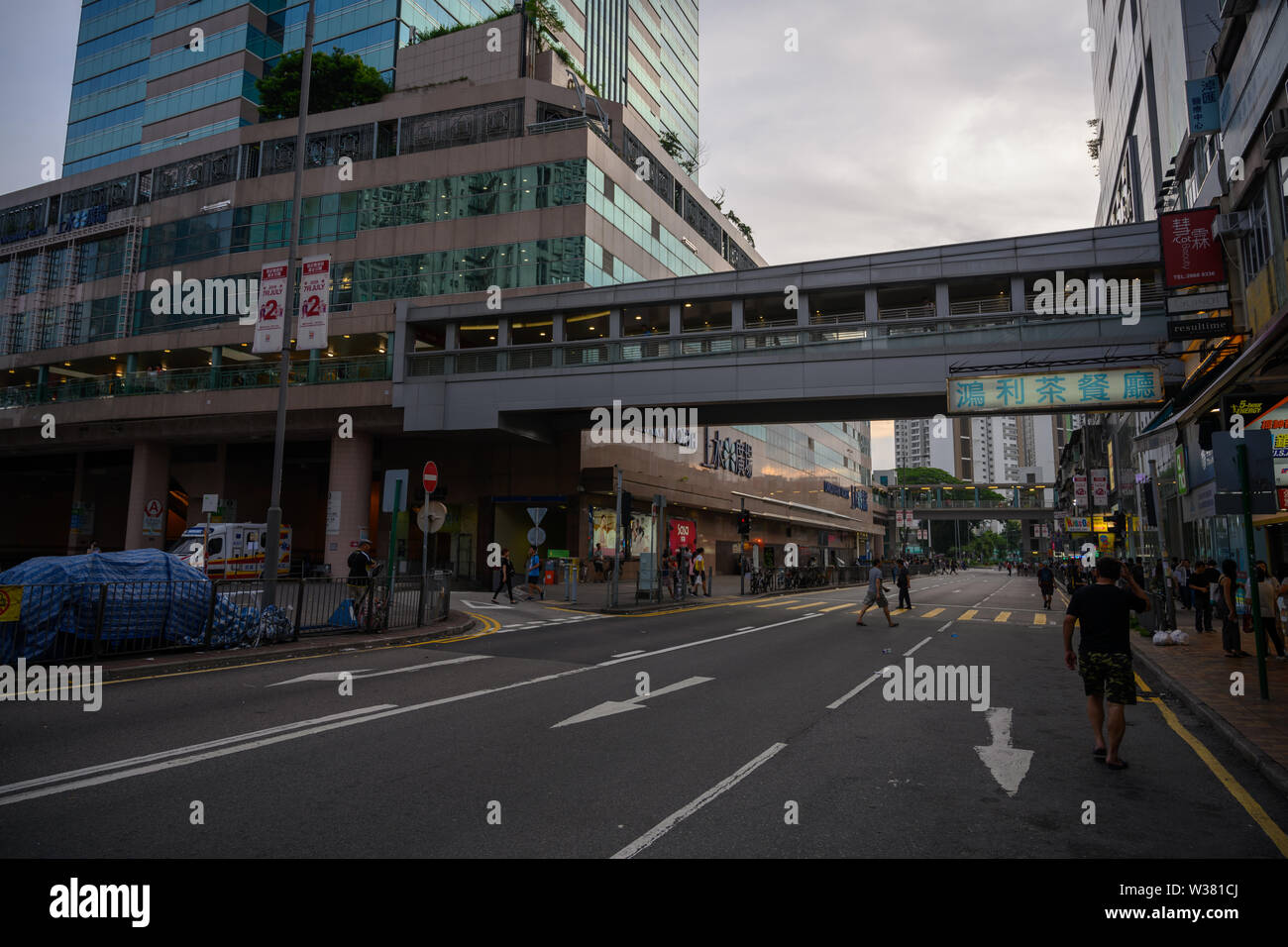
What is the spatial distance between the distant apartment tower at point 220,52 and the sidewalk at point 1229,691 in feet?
166

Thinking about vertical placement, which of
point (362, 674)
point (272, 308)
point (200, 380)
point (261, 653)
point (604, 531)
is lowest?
point (362, 674)

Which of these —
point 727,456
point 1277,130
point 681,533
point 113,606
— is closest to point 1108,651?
point 113,606

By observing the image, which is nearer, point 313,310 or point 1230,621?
point 1230,621

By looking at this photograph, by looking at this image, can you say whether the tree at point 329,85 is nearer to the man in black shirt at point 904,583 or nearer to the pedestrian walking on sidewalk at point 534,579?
the pedestrian walking on sidewalk at point 534,579

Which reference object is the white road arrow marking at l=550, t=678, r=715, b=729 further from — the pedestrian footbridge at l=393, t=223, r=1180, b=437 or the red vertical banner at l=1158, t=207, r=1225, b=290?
the red vertical banner at l=1158, t=207, r=1225, b=290

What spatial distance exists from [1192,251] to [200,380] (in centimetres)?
4061

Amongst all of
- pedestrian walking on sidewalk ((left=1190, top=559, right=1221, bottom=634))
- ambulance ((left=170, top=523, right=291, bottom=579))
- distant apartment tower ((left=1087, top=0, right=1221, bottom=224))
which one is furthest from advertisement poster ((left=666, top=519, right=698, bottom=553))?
distant apartment tower ((left=1087, top=0, right=1221, bottom=224))

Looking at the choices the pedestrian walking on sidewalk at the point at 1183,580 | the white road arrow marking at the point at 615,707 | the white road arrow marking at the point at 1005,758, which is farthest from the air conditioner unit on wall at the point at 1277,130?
the white road arrow marking at the point at 615,707

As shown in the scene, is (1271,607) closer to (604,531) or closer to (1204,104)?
(1204,104)

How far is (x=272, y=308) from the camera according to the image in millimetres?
16094

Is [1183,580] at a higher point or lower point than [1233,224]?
lower

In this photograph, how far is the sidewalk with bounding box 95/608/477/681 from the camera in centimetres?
987

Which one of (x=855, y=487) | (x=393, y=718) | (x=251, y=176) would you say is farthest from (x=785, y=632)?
(x=855, y=487)

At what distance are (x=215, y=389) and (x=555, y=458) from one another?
55.7ft
